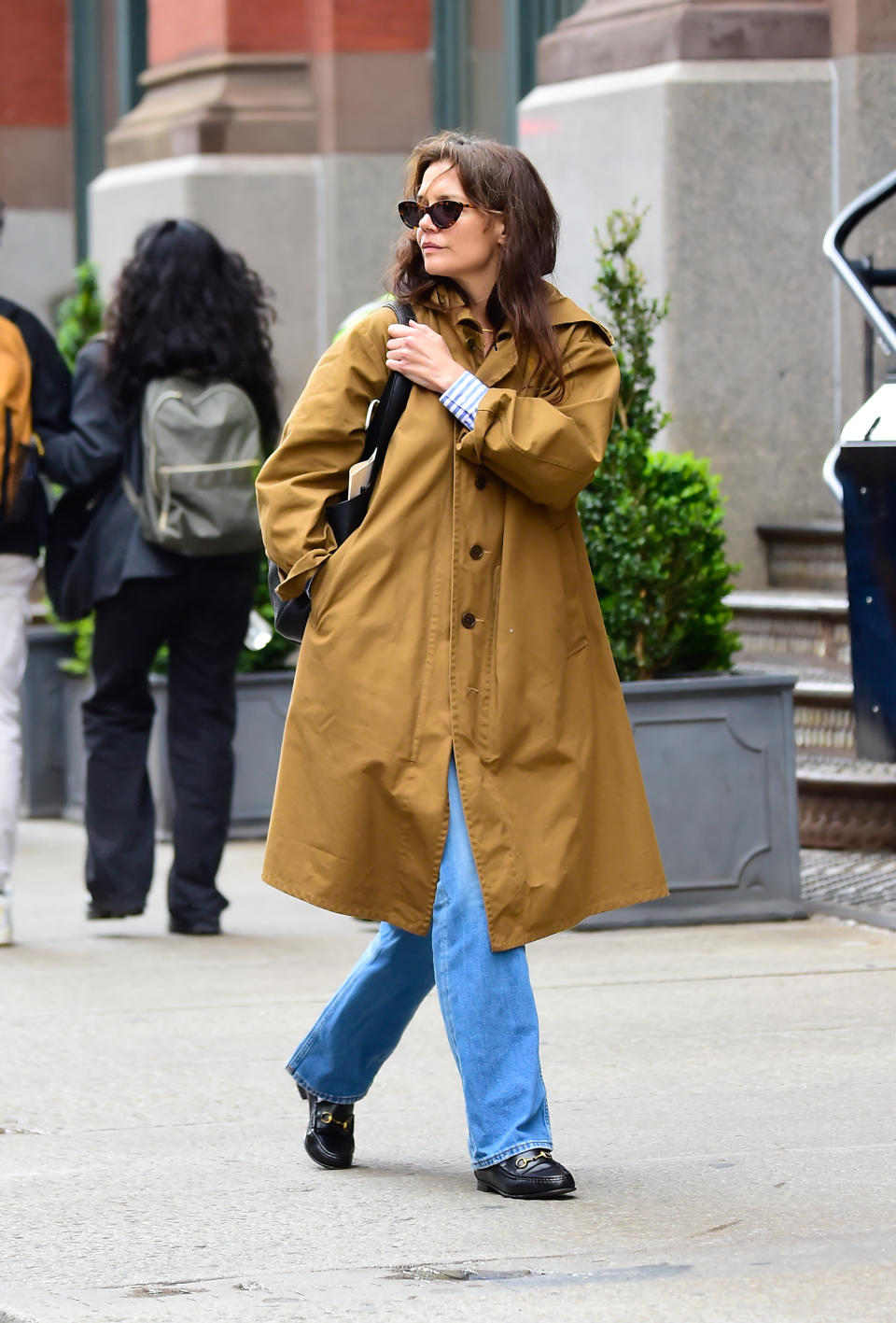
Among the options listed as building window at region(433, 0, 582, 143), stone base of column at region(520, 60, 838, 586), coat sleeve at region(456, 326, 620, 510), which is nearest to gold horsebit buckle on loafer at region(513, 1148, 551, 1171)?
coat sleeve at region(456, 326, 620, 510)

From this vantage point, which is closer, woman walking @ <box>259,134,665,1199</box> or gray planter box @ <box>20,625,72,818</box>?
woman walking @ <box>259,134,665,1199</box>

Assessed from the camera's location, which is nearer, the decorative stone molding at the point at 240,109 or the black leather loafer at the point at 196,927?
the black leather loafer at the point at 196,927

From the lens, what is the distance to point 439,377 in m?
4.47

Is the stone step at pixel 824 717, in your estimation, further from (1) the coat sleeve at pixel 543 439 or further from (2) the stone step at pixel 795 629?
(1) the coat sleeve at pixel 543 439

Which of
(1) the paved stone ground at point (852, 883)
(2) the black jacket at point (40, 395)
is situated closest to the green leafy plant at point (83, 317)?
(2) the black jacket at point (40, 395)

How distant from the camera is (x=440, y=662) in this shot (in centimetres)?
448

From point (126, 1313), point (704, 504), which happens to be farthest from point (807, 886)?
point (126, 1313)

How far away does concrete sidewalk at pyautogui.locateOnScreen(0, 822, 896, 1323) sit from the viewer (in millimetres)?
3916

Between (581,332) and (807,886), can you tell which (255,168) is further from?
(581,332)

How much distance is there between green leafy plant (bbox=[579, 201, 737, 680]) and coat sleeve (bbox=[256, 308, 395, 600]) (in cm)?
297

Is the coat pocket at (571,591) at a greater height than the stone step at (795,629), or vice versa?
the coat pocket at (571,591)

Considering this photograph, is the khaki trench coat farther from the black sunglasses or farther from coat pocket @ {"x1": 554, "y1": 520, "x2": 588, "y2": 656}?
the black sunglasses

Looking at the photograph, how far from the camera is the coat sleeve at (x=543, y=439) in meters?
4.41

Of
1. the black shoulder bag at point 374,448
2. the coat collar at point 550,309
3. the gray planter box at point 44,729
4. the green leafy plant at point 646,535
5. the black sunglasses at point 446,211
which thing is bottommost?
the gray planter box at point 44,729
